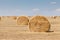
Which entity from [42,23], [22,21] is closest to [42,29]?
[42,23]

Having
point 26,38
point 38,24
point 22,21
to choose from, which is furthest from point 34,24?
point 22,21

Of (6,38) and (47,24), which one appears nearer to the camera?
(6,38)

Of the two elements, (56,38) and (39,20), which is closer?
(56,38)

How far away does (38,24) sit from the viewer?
14.2 meters

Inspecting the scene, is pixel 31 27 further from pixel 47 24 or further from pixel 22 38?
pixel 22 38

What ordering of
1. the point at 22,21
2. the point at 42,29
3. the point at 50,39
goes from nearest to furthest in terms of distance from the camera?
the point at 50,39 → the point at 42,29 → the point at 22,21

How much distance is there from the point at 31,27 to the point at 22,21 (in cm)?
884

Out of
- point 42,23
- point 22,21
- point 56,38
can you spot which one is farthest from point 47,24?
point 22,21

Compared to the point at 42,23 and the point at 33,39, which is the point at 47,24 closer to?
the point at 42,23

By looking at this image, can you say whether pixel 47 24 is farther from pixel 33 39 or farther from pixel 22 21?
pixel 22 21

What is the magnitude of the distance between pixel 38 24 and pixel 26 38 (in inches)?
131

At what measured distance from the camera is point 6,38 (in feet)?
36.4

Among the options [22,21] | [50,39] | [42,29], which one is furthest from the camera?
[22,21]

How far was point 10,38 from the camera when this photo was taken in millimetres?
11055
